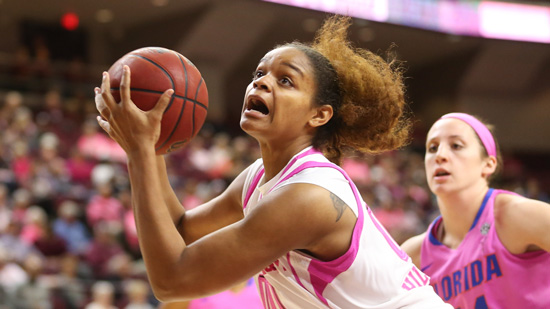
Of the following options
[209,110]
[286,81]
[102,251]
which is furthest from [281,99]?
[209,110]

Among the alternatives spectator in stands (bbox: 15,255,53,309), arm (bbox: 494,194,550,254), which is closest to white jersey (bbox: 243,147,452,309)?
arm (bbox: 494,194,550,254)

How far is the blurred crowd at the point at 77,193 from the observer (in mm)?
6336

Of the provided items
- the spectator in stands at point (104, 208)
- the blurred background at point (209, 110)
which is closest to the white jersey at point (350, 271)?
the blurred background at point (209, 110)

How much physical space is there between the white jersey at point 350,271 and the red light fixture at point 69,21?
571 inches

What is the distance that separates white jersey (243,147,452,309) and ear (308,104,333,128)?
0.57 ft

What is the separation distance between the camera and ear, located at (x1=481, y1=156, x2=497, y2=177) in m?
3.23

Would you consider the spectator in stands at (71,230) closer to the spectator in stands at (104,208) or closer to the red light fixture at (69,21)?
the spectator in stands at (104,208)

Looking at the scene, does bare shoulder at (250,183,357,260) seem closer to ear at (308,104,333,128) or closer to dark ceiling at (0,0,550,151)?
ear at (308,104,333,128)

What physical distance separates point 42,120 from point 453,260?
359 inches

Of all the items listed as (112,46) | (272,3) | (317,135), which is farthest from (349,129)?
(112,46)

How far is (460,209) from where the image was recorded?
3156mm

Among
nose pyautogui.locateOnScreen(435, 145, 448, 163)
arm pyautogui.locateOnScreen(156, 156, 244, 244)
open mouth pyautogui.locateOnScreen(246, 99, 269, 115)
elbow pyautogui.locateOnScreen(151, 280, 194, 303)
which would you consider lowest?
elbow pyautogui.locateOnScreen(151, 280, 194, 303)

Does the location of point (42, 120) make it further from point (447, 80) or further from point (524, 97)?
point (524, 97)

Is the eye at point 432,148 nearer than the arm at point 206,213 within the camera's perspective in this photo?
No
